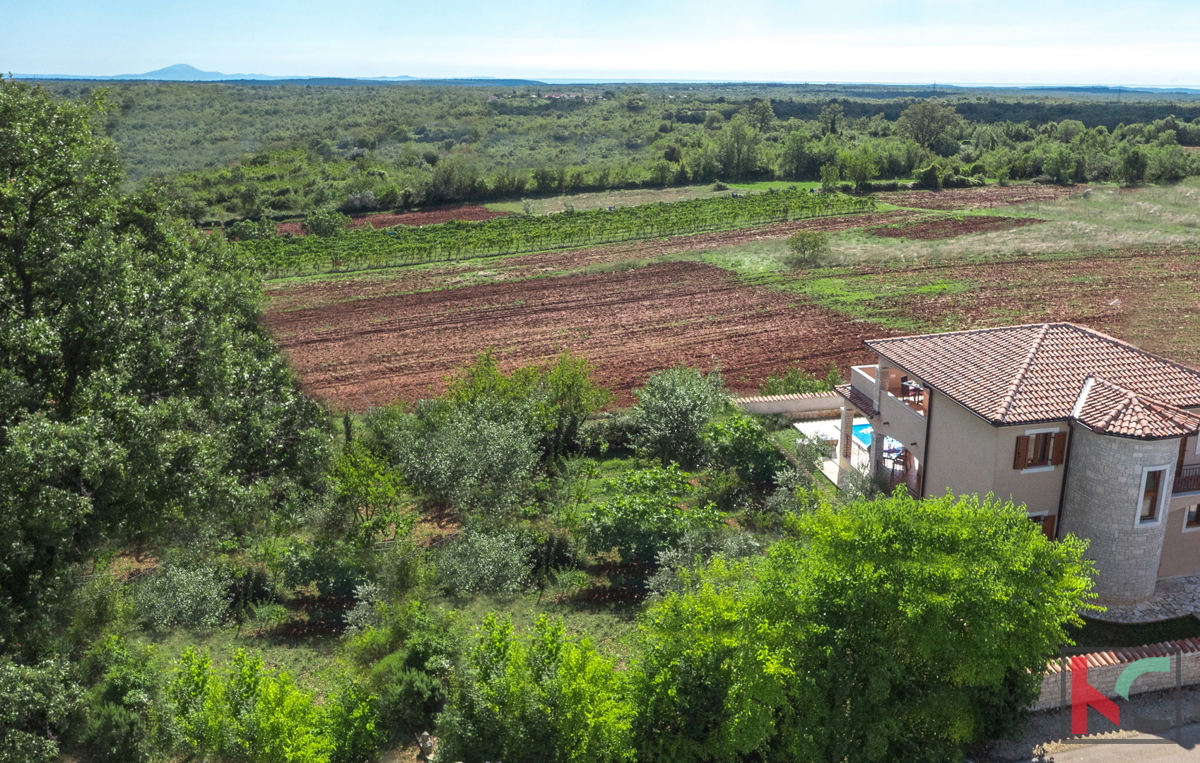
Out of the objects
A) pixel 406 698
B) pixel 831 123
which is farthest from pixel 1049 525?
pixel 831 123

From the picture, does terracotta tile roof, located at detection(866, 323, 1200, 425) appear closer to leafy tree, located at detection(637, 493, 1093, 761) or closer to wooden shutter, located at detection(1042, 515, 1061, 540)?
A: wooden shutter, located at detection(1042, 515, 1061, 540)

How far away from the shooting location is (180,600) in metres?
17.2

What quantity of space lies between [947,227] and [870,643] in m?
59.3

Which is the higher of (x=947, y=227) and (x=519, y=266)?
(x=947, y=227)

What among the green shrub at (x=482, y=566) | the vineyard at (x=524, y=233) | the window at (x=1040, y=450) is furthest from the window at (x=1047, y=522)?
the vineyard at (x=524, y=233)

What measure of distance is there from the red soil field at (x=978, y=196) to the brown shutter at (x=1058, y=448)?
61.9 meters

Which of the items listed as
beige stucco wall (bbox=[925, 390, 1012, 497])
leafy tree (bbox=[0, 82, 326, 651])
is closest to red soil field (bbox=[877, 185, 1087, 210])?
beige stucco wall (bbox=[925, 390, 1012, 497])

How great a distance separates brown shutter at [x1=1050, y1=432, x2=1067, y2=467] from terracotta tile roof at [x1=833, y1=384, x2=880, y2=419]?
4955 mm

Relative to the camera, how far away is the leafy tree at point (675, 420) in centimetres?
2477

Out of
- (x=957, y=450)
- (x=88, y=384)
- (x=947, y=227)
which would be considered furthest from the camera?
(x=947, y=227)

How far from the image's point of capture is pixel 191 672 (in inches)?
527

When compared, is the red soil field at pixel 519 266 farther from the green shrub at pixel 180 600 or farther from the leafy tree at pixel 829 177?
the green shrub at pixel 180 600

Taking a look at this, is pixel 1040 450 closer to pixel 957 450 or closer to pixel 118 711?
pixel 957 450

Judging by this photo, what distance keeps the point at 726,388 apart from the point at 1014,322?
16.4 meters
